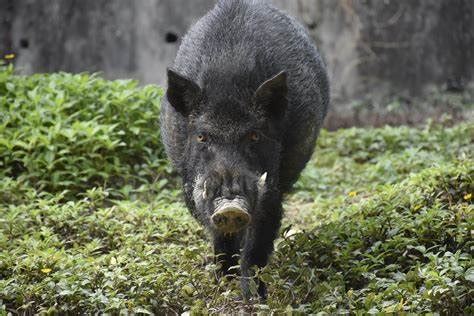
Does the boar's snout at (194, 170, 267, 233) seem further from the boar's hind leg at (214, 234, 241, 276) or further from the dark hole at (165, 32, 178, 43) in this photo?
the dark hole at (165, 32, 178, 43)

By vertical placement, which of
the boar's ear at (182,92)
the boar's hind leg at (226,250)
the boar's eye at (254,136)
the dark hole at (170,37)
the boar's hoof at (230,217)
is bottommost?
the boar's hind leg at (226,250)

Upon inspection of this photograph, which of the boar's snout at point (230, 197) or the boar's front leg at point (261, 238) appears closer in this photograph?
the boar's snout at point (230, 197)

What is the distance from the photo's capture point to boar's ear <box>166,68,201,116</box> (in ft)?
16.7

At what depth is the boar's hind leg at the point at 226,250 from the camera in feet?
17.8

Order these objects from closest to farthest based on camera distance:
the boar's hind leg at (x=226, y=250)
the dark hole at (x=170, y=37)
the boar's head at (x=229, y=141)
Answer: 1. the boar's head at (x=229, y=141)
2. the boar's hind leg at (x=226, y=250)
3. the dark hole at (x=170, y=37)

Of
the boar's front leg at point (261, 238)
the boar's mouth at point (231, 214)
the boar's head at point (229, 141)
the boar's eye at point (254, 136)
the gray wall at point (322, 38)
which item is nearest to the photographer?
the boar's mouth at point (231, 214)

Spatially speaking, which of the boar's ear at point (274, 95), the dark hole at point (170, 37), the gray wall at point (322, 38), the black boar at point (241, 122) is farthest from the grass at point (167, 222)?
the dark hole at point (170, 37)

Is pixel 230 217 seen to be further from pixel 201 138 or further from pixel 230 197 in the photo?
pixel 201 138

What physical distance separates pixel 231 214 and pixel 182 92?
1.07m

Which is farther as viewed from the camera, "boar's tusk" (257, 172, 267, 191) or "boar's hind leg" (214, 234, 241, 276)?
"boar's hind leg" (214, 234, 241, 276)

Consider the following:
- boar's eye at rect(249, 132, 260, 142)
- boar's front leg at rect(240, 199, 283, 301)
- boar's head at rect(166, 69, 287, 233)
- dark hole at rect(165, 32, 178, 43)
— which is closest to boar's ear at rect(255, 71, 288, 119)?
boar's head at rect(166, 69, 287, 233)

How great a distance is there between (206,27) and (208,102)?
0.94 metres

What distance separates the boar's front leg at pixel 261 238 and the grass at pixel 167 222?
0.12 m

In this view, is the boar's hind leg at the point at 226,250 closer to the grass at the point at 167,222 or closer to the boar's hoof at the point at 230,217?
the grass at the point at 167,222
